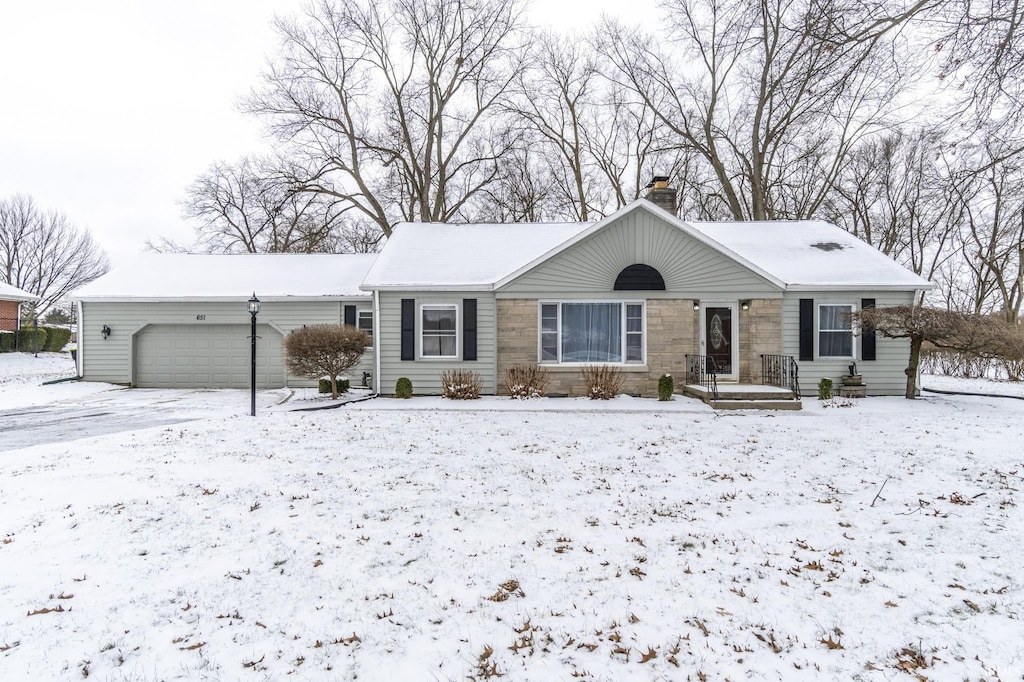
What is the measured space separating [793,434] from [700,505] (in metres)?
4.12

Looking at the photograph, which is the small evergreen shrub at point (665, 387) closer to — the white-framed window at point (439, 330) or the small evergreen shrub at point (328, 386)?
the white-framed window at point (439, 330)

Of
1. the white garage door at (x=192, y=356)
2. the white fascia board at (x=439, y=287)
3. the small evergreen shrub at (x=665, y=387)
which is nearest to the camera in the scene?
the small evergreen shrub at (x=665, y=387)

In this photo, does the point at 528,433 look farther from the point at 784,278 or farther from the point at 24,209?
the point at 24,209

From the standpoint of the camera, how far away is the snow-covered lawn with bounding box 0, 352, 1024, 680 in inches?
103

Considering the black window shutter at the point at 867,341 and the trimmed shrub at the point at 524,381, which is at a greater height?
the black window shutter at the point at 867,341

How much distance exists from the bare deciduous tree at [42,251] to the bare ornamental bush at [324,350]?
31.9m

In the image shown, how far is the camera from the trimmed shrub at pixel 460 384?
38.6ft

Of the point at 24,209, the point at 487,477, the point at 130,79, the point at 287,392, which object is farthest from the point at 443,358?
the point at 24,209

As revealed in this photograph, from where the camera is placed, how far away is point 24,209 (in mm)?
33000

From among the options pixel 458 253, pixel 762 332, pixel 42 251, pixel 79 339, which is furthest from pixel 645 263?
pixel 42 251

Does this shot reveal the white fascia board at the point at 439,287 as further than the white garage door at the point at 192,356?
No

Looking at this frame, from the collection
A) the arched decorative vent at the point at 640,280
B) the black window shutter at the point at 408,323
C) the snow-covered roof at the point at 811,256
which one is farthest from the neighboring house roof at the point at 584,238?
the arched decorative vent at the point at 640,280

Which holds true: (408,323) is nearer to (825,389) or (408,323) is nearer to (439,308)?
(439,308)

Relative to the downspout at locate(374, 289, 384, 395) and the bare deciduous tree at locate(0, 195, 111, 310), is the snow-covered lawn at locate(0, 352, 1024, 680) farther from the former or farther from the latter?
the bare deciduous tree at locate(0, 195, 111, 310)
